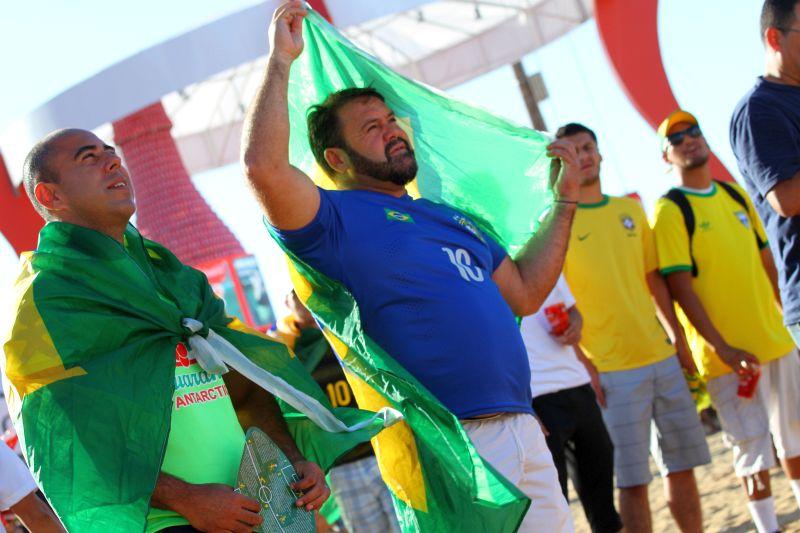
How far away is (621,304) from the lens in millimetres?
5672

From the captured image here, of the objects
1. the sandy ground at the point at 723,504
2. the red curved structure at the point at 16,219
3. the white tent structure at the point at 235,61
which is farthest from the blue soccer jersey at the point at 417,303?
the red curved structure at the point at 16,219

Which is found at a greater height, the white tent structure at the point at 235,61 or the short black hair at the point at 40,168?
the white tent structure at the point at 235,61

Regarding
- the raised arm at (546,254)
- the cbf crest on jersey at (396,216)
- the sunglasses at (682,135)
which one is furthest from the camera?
the sunglasses at (682,135)

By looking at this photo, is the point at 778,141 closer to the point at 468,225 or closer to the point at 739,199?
the point at 468,225

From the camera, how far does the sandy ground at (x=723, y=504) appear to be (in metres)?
6.36

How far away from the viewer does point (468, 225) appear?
3859 millimetres

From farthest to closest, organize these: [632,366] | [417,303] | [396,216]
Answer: [632,366]
[396,216]
[417,303]

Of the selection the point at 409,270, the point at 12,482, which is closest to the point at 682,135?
the point at 409,270

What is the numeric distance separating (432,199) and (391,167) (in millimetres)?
539

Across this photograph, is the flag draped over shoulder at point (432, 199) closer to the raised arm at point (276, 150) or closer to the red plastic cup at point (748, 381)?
the raised arm at point (276, 150)

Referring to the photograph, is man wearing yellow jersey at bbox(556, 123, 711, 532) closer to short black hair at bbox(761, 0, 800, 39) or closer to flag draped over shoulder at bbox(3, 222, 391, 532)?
short black hair at bbox(761, 0, 800, 39)

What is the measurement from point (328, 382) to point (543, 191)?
2.24 meters

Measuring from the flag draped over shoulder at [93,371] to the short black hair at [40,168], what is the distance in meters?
0.17

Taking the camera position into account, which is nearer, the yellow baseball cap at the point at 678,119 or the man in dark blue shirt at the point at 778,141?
the man in dark blue shirt at the point at 778,141
